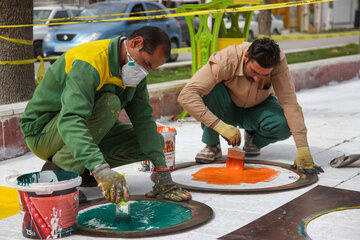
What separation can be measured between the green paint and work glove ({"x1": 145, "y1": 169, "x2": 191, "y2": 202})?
0.24 feet

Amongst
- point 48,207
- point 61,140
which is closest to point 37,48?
point 61,140

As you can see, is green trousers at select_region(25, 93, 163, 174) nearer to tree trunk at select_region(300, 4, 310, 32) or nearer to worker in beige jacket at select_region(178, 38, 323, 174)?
worker in beige jacket at select_region(178, 38, 323, 174)

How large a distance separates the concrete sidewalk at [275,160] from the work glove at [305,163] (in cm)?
8

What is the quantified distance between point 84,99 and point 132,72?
0.36m

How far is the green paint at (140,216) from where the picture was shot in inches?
120

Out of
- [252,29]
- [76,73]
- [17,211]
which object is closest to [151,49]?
[76,73]

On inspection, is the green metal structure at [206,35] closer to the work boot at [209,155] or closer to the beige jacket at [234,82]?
the work boot at [209,155]

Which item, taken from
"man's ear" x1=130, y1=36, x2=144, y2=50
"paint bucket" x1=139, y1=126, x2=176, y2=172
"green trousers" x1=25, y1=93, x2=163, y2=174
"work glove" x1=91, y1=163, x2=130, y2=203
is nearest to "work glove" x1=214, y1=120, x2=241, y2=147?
"paint bucket" x1=139, y1=126, x2=176, y2=172

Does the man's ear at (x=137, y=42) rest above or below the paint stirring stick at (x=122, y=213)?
above

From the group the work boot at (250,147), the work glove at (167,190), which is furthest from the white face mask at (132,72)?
the work boot at (250,147)

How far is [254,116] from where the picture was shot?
4.57 m

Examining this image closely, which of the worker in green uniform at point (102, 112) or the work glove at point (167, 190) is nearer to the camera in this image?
the worker in green uniform at point (102, 112)

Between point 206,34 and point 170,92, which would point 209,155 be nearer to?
point 170,92

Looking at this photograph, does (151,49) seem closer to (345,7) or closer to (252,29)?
(252,29)
